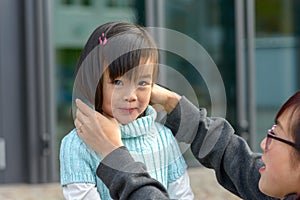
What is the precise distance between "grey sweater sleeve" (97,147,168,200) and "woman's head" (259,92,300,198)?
0.28 m

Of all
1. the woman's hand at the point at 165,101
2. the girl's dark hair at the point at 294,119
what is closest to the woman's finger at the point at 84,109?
the woman's hand at the point at 165,101

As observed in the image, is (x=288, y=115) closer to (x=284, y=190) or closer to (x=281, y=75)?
(x=284, y=190)

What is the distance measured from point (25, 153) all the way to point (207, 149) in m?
4.79

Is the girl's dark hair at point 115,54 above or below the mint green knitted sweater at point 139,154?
above

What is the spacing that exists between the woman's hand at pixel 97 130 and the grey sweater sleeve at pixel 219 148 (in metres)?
0.39

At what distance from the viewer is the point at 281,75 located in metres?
8.26

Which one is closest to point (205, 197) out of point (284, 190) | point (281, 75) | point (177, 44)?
point (281, 75)

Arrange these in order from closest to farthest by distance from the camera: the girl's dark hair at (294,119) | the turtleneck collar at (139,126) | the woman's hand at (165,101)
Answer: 1. the girl's dark hair at (294,119)
2. the turtleneck collar at (139,126)
3. the woman's hand at (165,101)

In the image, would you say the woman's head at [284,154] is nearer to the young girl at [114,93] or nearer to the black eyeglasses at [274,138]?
the black eyeglasses at [274,138]

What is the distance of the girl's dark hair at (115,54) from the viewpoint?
2.12 meters

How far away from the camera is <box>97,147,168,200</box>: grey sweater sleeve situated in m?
1.91

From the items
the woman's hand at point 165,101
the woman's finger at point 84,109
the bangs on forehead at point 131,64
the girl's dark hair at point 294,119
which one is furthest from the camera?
the woman's hand at point 165,101

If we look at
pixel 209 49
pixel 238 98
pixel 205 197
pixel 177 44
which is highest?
pixel 177 44

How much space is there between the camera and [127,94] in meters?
2.14
